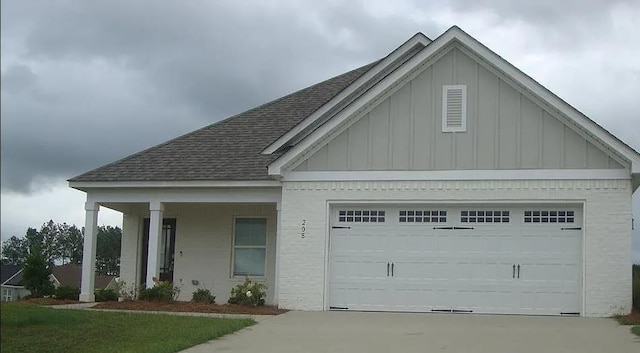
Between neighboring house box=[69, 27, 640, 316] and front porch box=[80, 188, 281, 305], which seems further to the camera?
front porch box=[80, 188, 281, 305]

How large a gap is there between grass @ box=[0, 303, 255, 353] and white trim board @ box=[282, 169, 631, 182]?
422 cm

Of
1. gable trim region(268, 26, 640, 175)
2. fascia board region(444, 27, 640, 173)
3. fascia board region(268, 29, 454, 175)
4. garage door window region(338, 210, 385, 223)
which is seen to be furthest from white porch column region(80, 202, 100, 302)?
fascia board region(444, 27, 640, 173)

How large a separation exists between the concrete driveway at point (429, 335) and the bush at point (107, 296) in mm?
5474

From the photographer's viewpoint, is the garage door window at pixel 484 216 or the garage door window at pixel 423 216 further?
the garage door window at pixel 423 216

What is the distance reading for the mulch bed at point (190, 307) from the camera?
1739 cm

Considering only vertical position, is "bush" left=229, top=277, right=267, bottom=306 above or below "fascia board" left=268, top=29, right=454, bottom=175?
below

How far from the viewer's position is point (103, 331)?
13.4m

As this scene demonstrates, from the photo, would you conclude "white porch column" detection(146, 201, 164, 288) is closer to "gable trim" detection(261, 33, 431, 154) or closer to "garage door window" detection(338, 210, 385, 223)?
"gable trim" detection(261, 33, 431, 154)

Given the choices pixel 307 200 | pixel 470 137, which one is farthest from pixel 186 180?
pixel 470 137

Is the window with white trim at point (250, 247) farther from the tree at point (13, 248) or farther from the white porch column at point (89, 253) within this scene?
the tree at point (13, 248)

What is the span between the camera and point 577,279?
17.1 m

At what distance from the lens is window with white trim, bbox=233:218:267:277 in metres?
21.2

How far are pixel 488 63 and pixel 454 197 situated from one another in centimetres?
296

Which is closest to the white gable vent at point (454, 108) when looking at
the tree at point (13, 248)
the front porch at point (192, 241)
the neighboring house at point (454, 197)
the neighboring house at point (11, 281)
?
the neighboring house at point (454, 197)
